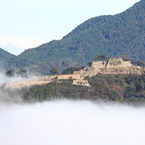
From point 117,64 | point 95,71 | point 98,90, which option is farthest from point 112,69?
point 98,90

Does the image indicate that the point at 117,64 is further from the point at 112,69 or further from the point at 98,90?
the point at 98,90

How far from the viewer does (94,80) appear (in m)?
110

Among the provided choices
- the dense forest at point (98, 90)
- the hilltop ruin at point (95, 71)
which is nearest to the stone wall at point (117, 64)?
the hilltop ruin at point (95, 71)

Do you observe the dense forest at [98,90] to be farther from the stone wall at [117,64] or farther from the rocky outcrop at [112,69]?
the stone wall at [117,64]

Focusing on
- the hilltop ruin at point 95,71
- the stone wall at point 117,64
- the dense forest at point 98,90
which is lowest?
the dense forest at point 98,90

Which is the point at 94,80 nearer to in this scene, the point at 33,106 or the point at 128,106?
the point at 128,106

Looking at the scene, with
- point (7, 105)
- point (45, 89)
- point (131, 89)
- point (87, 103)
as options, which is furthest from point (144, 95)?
point (7, 105)

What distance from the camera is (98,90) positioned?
106125 millimetres

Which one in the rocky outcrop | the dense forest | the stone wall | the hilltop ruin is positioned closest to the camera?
the dense forest

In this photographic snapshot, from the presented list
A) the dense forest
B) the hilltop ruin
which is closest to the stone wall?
the hilltop ruin

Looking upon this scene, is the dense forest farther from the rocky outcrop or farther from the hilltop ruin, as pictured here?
the rocky outcrop

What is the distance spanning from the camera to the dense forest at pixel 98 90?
325 ft

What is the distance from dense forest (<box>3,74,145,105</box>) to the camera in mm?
99125

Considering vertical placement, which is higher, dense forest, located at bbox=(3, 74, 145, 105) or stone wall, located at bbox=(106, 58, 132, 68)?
stone wall, located at bbox=(106, 58, 132, 68)
